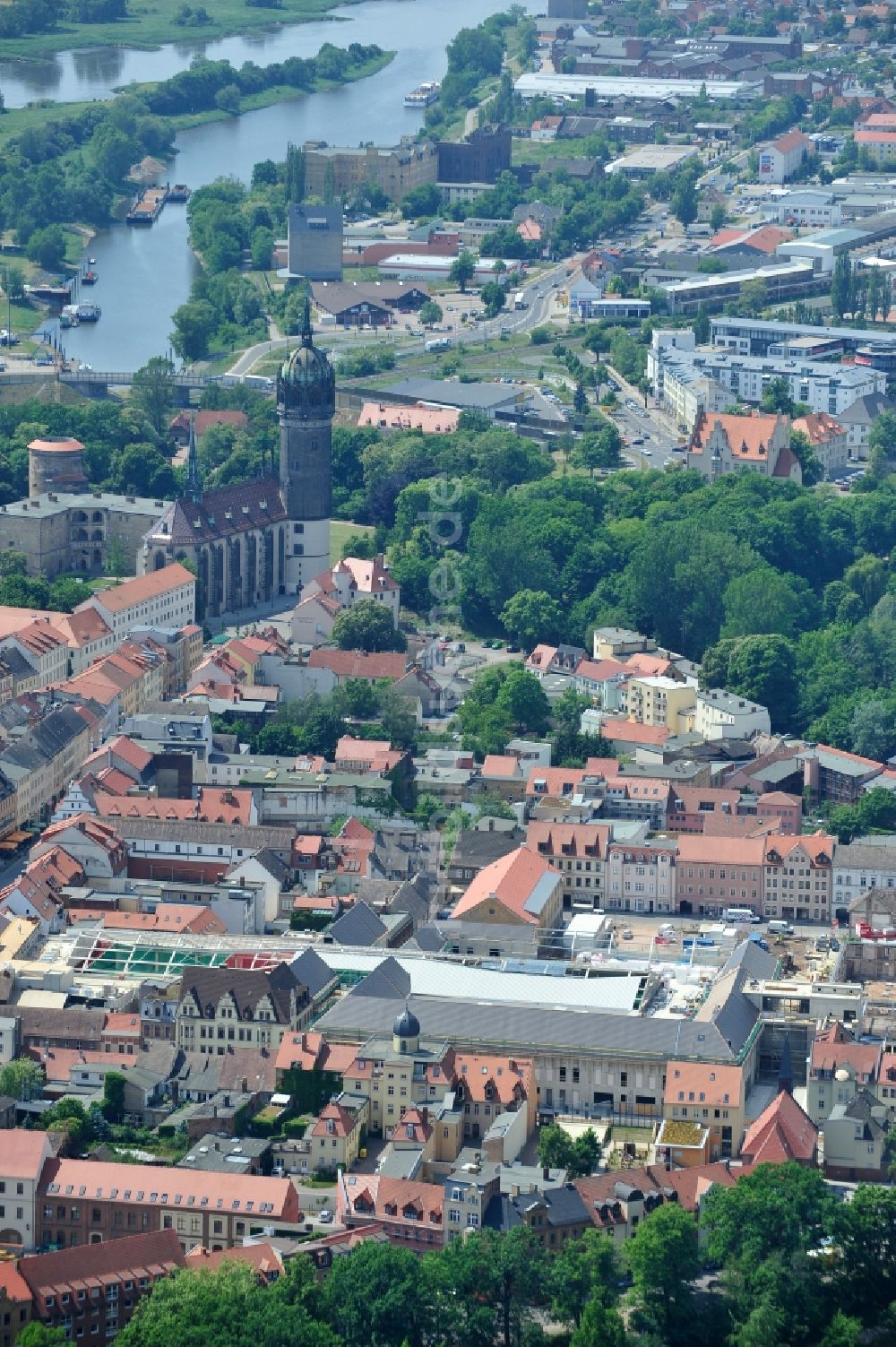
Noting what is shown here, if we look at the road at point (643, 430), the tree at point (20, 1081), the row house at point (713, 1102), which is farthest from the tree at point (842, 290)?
the tree at point (20, 1081)

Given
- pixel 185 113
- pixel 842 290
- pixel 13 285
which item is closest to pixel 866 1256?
pixel 842 290

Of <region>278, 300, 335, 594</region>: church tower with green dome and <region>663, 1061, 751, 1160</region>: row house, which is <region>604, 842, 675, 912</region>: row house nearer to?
<region>663, 1061, 751, 1160</region>: row house

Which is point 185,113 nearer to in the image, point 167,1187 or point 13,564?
point 13,564

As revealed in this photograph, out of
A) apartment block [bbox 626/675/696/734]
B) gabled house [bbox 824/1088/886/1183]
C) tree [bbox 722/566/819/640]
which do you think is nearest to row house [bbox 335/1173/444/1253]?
gabled house [bbox 824/1088/886/1183]

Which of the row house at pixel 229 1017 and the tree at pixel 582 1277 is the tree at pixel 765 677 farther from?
the tree at pixel 582 1277

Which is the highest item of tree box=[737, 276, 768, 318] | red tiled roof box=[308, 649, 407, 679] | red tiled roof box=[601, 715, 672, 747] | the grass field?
red tiled roof box=[308, 649, 407, 679]

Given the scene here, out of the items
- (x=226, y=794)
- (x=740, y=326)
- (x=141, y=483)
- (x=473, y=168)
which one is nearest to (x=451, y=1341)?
(x=226, y=794)

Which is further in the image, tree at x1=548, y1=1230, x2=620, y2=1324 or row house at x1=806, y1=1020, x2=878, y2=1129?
row house at x1=806, y1=1020, x2=878, y2=1129
